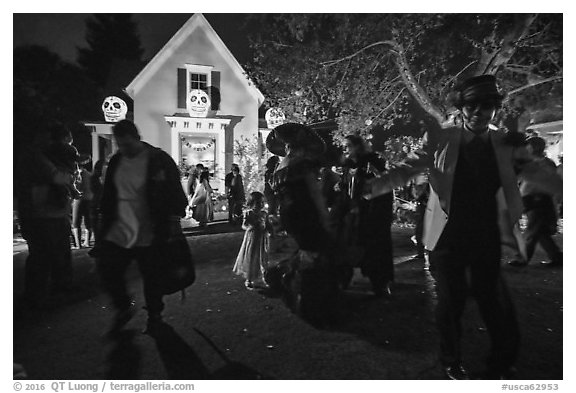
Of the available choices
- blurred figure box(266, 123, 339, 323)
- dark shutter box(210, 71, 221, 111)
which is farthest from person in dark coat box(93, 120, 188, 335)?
dark shutter box(210, 71, 221, 111)

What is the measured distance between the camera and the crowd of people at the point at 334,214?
7.75 feet

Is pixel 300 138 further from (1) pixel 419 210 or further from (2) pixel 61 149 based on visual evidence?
(1) pixel 419 210

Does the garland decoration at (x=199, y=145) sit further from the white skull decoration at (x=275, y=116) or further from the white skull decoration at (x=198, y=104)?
the white skull decoration at (x=275, y=116)

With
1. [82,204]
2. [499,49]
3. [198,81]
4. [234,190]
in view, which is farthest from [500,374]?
[82,204]

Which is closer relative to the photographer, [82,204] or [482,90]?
[482,90]

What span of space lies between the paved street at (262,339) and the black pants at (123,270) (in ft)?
0.83

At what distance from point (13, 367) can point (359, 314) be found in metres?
2.76

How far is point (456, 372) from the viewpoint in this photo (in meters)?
2.53

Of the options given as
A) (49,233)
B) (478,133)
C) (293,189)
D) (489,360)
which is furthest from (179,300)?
(478,133)

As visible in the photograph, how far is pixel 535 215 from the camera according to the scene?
A: 4574 mm

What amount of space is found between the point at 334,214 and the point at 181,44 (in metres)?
2.49

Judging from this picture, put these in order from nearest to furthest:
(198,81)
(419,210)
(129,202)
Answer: (129,202) < (198,81) < (419,210)

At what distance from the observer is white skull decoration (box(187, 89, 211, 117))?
13.1 ft

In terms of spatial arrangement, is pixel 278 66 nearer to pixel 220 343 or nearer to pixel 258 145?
pixel 258 145
